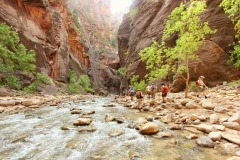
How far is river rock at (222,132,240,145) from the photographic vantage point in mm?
4325

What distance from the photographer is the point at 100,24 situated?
230ft

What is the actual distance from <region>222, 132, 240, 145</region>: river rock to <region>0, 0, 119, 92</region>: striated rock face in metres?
23.2

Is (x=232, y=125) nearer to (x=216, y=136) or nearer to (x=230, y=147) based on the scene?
(x=216, y=136)

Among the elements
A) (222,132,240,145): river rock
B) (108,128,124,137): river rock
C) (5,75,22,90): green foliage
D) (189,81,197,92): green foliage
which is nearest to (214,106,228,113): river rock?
(222,132,240,145): river rock

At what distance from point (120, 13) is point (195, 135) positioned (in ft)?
349

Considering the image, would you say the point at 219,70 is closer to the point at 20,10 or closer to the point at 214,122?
the point at 214,122

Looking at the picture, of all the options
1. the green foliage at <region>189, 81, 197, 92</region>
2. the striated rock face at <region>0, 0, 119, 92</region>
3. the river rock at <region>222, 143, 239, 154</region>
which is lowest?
the river rock at <region>222, 143, 239, 154</region>

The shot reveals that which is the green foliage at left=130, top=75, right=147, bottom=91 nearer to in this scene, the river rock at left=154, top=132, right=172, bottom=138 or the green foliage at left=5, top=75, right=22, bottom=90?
the green foliage at left=5, top=75, right=22, bottom=90

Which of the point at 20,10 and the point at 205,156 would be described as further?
the point at 20,10

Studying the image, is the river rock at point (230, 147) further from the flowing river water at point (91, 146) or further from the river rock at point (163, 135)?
the river rock at point (163, 135)

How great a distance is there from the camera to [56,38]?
30.4 m

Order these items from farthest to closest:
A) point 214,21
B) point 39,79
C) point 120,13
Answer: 1. point 120,13
2. point 39,79
3. point 214,21

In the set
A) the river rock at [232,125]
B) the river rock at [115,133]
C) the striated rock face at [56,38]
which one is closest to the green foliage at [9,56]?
the striated rock face at [56,38]

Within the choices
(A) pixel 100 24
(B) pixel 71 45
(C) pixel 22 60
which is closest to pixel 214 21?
(C) pixel 22 60
